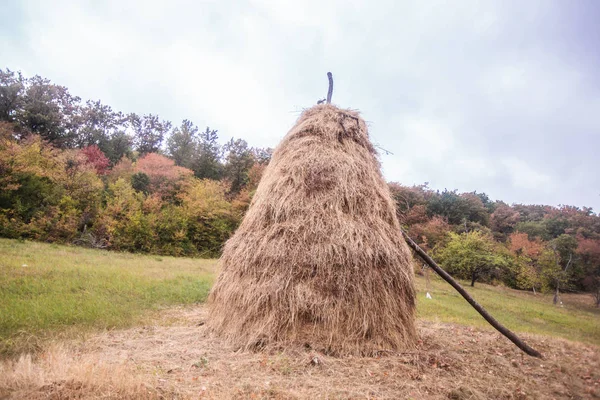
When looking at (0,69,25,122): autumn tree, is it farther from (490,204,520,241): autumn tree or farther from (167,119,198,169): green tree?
(490,204,520,241): autumn tree

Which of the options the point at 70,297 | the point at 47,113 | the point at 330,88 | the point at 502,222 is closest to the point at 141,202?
the point at 47,113

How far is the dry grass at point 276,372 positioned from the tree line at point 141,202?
3569mm

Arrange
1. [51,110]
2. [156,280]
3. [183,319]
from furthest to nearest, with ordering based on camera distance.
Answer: [51,110]
[156,280]
[183,319]

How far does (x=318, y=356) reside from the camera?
482 centimetres

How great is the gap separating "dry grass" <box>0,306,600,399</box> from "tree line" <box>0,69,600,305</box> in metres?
3.57

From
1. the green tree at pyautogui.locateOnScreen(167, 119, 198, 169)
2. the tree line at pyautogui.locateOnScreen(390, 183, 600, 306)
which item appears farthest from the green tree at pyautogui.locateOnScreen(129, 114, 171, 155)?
the tree line at pyautogui.locateOnScreen(390, 183, 600, 306)

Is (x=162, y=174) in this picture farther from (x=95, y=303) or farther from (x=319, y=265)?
(x=319, y=265)

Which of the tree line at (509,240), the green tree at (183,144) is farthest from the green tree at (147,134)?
the tree line at (509,240)

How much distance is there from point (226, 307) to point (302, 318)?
58.3 inches

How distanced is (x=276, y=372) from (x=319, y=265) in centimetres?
176

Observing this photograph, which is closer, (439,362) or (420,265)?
(439,362)

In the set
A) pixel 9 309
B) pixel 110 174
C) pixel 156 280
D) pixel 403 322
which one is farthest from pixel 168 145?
pixel 403 322

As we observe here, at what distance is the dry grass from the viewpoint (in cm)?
347

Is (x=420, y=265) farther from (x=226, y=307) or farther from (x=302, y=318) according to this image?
(x=226, y=307)
